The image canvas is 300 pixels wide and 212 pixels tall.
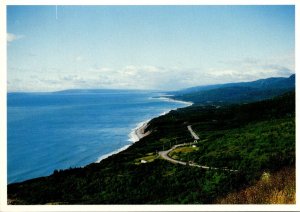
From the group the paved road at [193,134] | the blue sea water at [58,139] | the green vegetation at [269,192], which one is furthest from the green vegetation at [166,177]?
the blue sea water at [58,139]

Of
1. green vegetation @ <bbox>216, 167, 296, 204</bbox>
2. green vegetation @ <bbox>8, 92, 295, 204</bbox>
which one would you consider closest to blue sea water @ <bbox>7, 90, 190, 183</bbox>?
green vegetation @ <bbox>8, 92, 295, 204</bbox>

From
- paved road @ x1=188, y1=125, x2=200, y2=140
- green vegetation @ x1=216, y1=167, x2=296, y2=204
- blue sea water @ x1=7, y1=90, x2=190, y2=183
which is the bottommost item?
blue sea water @ x1=7, y1=90, x2=190, y2=183

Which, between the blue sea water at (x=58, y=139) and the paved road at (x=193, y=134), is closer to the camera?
the paved road at (x=193, y=134)

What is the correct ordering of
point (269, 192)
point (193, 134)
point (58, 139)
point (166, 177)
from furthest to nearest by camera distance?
point (58, 139), point (193, 134), point (166, 177), point (269, 192)

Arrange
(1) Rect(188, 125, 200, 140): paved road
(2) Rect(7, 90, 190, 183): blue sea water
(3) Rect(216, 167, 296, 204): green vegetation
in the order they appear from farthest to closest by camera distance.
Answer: (2) Rect(7, 90, 190, 183): blue sea water < (1) Rect(188, 125, 200, 140): paved road < (3) Rect(216, 167, 296, 204): green vegetation

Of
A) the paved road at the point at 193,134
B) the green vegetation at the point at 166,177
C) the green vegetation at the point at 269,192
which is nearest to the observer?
the green vegetation at the point at 269,192

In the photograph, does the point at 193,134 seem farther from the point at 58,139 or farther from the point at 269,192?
the point at 269,192

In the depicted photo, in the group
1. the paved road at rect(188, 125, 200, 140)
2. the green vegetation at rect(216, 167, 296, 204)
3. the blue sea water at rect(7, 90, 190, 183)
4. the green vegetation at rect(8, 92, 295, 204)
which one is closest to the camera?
the green vegetation at rect(216, 167, 296, 204)

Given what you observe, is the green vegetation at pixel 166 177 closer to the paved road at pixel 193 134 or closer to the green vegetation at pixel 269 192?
the green vegetation at pixel 269 192

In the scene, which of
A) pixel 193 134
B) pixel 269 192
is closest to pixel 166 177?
pixel 269 192

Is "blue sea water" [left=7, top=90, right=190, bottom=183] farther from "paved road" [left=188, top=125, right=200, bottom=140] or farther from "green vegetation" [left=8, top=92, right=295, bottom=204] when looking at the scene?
"green vegetation" [left=8, top=92, right=295, bottom=204]

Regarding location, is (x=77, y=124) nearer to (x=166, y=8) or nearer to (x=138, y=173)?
(x=138, y=173)

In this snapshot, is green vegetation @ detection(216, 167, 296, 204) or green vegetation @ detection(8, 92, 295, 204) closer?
green vegetation @ detection(216, 167, 296, 204)

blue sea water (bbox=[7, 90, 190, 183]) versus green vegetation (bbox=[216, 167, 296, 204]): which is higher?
green vegetation (bbox=[216, 167, 296, 204])
